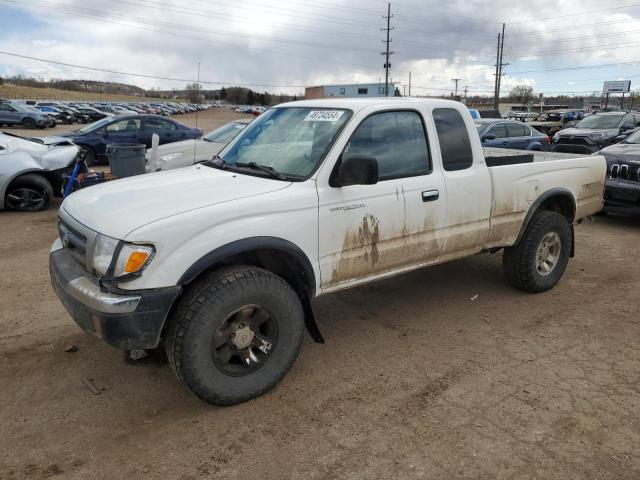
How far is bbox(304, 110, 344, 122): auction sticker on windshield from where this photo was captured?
388cm

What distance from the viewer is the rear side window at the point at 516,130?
44.9 feet

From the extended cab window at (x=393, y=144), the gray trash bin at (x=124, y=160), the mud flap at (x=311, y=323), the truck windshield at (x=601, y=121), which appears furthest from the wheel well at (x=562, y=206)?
the truck windshield at (x=601, y=121)

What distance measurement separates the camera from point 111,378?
373cm

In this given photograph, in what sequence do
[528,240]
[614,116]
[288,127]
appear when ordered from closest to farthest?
[288,127], [528,240], [614,116]

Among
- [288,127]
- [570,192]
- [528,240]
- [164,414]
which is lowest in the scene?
[164,414]

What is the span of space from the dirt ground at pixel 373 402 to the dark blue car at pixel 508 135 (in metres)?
8.33

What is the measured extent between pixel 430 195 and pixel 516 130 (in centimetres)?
1097

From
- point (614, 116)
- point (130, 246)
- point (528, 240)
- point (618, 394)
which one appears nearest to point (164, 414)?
point (130, 246)

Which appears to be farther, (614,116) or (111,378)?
(614,116)

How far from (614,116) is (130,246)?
1652cm

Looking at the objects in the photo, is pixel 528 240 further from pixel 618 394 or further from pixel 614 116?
pixel 614 116

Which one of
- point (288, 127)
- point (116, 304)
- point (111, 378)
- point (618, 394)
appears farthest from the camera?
point (288, 127)

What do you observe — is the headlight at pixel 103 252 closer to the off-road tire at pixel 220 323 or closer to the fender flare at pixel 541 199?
the off-road tire at pixel 220 323

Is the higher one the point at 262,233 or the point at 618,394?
the point at 262,233
